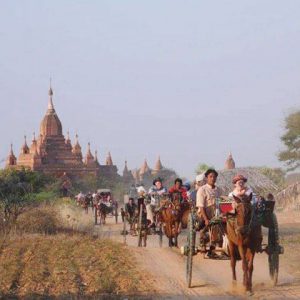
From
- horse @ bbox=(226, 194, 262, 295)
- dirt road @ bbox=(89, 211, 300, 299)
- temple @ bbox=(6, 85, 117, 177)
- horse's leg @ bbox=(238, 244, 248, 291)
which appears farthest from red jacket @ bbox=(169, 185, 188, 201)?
temple @ bbox=(6, 85, 117, 177)

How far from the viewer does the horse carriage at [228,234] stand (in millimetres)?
9984

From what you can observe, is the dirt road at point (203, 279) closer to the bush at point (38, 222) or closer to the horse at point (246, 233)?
the horse at point (246, 233)

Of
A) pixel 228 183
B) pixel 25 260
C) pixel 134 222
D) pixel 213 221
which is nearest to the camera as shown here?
pixel 213 221

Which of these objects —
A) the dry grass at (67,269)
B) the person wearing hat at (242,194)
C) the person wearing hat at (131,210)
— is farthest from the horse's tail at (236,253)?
the person wearing hat at (131,210)

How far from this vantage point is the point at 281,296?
32.0 feet

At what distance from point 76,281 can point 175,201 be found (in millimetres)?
4364

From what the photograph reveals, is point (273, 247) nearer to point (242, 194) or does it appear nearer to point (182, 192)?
point (242, 194)

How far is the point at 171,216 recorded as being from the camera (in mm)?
15500

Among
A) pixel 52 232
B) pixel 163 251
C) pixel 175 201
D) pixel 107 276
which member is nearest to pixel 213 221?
pixel 107 276

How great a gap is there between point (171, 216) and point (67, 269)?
317cm

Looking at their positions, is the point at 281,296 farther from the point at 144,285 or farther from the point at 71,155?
the point at 71,155

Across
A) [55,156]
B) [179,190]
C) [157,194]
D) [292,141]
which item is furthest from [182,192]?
[55,156]

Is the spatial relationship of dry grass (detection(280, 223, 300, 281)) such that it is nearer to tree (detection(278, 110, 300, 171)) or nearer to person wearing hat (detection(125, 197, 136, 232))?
person wearing hat (detection(125, 197, 136, 232))

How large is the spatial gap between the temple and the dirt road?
69129mm
